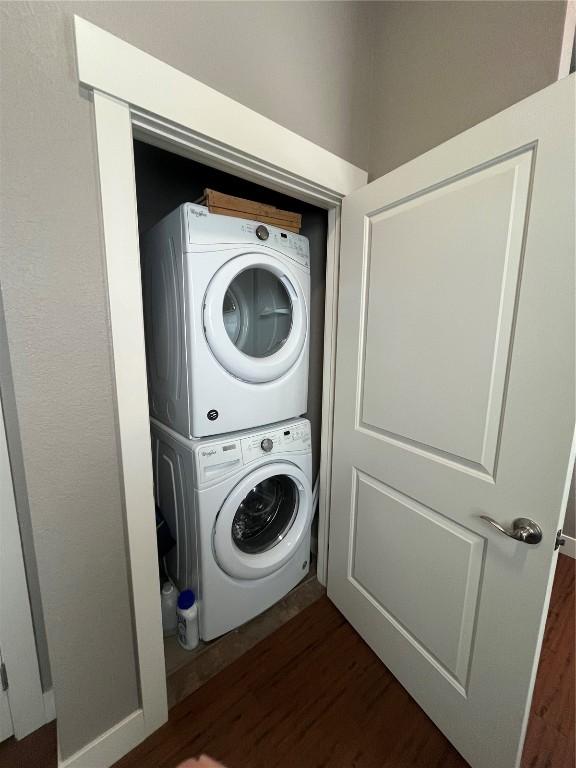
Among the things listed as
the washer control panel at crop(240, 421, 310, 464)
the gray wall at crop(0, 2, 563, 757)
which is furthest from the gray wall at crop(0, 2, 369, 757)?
the washer control panel at crop(240, 421, 310, 464)

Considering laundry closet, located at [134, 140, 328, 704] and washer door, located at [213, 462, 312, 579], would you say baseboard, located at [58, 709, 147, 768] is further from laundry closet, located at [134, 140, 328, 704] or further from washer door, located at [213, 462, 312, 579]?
washer door, located at [213, 462, 312, 579]

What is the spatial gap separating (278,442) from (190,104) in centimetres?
114

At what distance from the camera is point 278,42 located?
1015 mm

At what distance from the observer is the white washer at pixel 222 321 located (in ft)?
3.63

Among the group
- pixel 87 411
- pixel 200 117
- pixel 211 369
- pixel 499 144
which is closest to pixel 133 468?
pixel 87 411

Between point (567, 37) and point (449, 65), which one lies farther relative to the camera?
point (449, 65)

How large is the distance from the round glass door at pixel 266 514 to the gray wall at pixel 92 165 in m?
0.63

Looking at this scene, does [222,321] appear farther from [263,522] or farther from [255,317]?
[263,522]

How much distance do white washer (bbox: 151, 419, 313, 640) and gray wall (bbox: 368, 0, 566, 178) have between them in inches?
46.9

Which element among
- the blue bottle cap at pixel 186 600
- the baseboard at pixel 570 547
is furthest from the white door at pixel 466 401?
the baseboard at pixel 570 547

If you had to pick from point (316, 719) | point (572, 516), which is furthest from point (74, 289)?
point (572, 516)

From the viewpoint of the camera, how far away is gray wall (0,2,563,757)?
0.67m

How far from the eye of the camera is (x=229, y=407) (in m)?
1.22

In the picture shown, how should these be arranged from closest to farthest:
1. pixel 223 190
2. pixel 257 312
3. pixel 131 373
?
pixel 131 373 < pixel 257 312 < pixel 223 190
